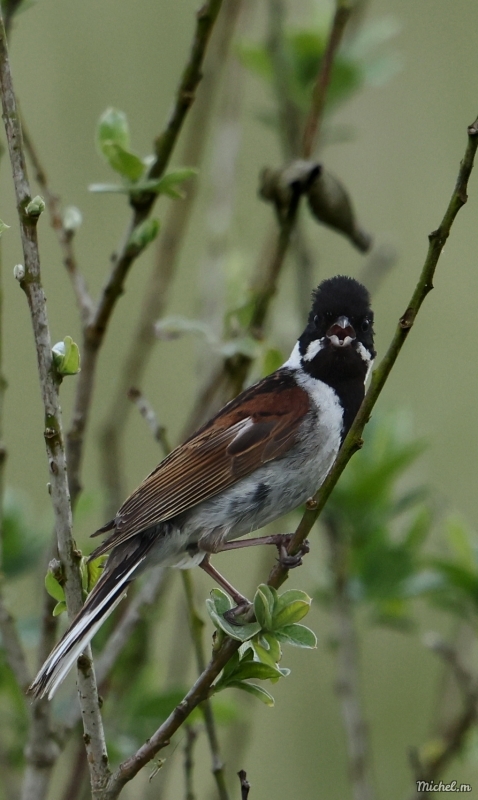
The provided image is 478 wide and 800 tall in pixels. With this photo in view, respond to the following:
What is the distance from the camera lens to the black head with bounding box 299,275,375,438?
296 centimetres

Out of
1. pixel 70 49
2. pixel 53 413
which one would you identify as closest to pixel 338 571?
pixel 53 413

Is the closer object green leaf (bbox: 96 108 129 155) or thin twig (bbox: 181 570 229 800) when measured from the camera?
thin twig (bbox: 181 570 229 800)

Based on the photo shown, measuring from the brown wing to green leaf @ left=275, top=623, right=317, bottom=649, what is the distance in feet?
2.38

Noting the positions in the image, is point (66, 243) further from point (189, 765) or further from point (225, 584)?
point (189, 765)

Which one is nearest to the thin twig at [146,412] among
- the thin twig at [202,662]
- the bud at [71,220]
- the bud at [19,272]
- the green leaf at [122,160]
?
the thin twig at [202,662]

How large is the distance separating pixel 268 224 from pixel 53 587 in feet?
12.9

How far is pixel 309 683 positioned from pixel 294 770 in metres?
0.40

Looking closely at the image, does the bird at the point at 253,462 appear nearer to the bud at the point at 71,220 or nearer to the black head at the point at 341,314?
the black head at the point at 341,314

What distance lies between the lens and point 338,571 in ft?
11.0

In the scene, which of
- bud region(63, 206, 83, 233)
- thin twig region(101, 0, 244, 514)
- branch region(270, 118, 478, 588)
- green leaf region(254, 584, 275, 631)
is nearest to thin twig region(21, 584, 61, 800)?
green leaf region(254, 584, 275, 631)

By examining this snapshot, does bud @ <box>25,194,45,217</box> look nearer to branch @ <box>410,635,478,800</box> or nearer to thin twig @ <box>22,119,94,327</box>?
thin twig @ <box>22,119,94,327</box>

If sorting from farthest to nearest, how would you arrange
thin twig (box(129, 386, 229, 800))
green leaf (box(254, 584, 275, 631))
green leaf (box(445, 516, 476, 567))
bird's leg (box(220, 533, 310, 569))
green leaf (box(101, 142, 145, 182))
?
green leaf (box(445, 516, 476, 567)), green leaf (box(101, 142, 145, 182)), bird's leg (box(220, 533, 310, 569)), thin twig (box(129, 386, 229, 800)), green leaf (box(254, 584, 275, 631))

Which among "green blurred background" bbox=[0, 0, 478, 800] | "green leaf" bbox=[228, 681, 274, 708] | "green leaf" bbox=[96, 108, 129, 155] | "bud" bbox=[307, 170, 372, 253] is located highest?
"green blurred background" bbox=[0, 0, 478, 800]

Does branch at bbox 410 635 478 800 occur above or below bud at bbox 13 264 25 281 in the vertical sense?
below
